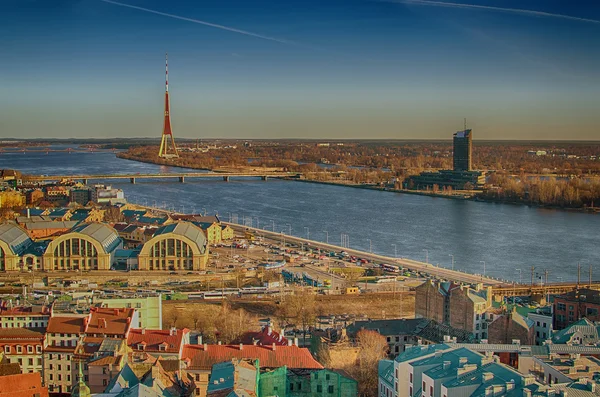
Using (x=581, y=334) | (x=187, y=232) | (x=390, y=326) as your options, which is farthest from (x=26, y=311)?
(x=187, y=232)

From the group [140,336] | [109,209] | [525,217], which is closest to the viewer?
[140,336]

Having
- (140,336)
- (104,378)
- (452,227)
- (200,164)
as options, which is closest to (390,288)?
(140,336)

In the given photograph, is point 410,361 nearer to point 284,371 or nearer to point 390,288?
point 284,371

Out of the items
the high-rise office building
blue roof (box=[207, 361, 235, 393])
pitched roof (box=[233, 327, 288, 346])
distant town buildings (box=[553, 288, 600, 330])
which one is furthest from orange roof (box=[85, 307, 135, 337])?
the high-rise office building

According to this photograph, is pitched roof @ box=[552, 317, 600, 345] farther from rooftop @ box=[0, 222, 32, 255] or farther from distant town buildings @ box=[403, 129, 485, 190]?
distant town buildings @ box=[403, 129, 485, 190]

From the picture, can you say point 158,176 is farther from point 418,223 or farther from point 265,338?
point 265,338

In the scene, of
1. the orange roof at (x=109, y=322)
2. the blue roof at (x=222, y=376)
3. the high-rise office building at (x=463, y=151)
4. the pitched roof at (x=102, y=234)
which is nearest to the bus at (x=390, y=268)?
the pitched roof at (x=102, y=234)
